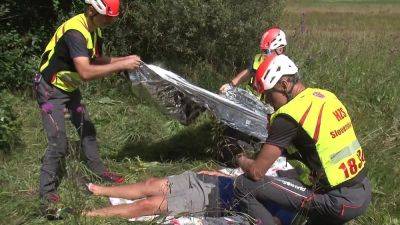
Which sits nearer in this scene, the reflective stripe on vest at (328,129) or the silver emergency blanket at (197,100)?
the reflective stripe on vest at (328,129)

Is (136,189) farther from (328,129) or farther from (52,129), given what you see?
(328,129)

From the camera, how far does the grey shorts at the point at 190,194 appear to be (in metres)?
4.59

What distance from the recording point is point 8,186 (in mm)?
5109

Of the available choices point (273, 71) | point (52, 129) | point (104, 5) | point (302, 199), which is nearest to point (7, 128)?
point (52, 129)

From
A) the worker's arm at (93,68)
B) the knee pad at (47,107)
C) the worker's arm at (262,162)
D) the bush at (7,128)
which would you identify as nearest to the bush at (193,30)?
the bush at (7,128)

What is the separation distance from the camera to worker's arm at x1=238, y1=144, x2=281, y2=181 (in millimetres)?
3967

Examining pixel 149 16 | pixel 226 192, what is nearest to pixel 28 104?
pixel 149 16

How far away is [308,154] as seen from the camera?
4082 mm

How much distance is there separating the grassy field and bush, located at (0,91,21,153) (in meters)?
0.13

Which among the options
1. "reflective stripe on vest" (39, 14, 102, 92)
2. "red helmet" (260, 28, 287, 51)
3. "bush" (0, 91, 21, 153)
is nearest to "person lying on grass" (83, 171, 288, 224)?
"reflective stripe on vest" (39, 14, 102, 92)

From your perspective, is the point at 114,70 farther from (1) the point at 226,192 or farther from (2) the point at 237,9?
(2) the point at 237,9

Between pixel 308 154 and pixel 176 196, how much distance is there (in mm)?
1234

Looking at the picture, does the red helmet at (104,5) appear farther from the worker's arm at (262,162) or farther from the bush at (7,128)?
the bush at (7,128)

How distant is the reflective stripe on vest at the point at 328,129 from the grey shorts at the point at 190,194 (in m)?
1.12
